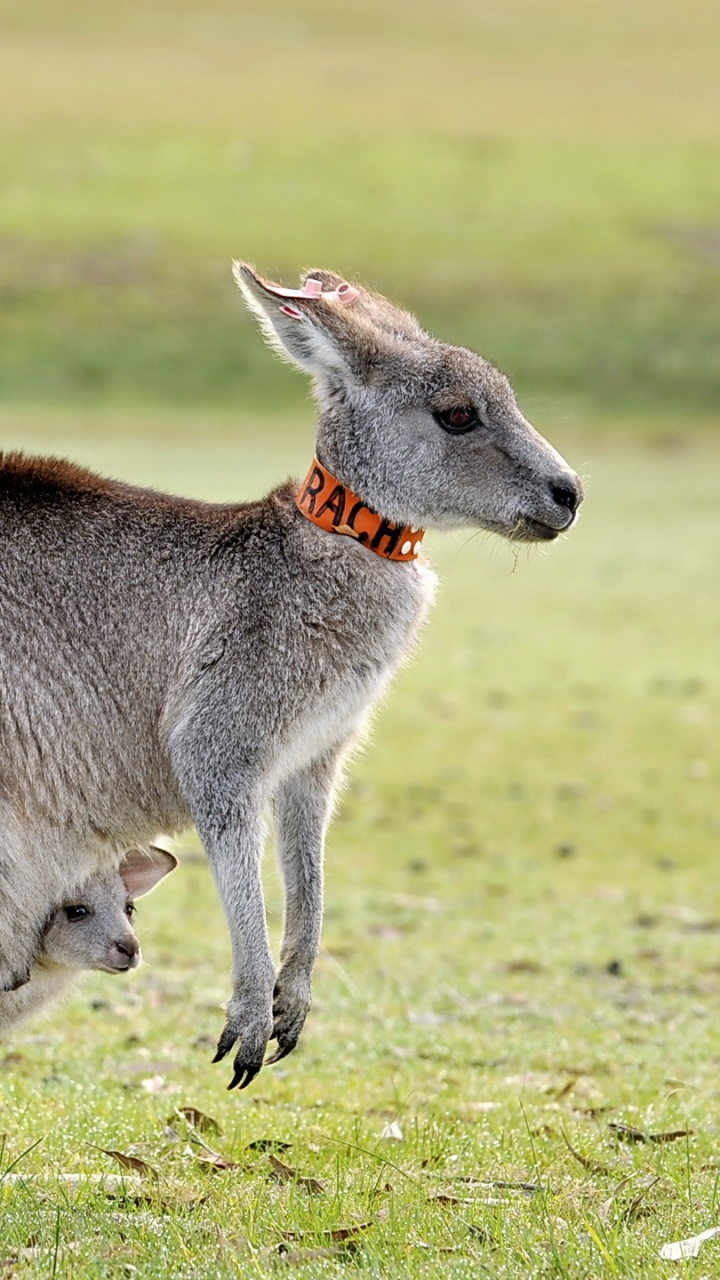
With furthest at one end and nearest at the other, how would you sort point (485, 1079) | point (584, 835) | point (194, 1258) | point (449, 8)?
point (449, 8) → point (584, 835) → point (485, 1079) → point (194, 1258)

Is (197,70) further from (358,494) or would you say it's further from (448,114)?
(358,494)

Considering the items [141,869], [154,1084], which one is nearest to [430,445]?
[141,869]

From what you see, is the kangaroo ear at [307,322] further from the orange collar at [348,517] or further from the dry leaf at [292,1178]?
the dry leaf at [292,1178]

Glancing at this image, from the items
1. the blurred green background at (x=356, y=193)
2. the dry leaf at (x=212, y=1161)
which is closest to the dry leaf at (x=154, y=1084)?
the dry leaf at (x=212, y=1161)

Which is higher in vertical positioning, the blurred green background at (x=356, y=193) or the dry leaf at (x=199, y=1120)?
the blurred green background at (x=356, y=193)

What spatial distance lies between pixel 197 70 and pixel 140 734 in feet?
168

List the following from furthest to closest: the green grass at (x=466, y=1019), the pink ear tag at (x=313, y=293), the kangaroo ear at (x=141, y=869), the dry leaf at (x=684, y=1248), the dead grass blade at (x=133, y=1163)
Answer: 1. the kangaroo ear at (x=141, y=869)
2. the pink ear tag at (x=313, y=293)
3. the dead grass blade at (x=133, y=1163)
4. the green grass at (x=466, y=1019)
5. the dry leaf at (x=684, y=1248)

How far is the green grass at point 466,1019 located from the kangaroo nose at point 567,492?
0.34 m

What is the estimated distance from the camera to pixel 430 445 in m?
4.72

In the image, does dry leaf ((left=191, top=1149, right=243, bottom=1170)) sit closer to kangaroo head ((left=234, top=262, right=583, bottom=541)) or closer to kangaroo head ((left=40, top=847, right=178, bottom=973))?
kangaroo head ((left=40, top=847, right=178, bottom=973))

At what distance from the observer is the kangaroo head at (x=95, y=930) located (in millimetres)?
4531

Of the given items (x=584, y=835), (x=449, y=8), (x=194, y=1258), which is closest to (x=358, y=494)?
(x=194, y=1258)

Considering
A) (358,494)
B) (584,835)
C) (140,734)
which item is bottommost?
(584,835)

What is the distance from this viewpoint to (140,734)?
4.55m
